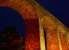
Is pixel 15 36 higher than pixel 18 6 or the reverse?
the reverse

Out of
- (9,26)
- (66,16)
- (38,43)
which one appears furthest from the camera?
(9,26)

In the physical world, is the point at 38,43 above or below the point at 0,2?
below

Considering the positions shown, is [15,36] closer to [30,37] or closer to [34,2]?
[30,37]

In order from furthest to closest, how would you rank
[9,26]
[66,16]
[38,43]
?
[9,26] < [66,16] < [38,43]

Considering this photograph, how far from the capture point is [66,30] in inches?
94.7

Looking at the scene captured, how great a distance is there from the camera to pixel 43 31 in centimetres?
244

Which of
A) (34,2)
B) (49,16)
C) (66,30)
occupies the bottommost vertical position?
(66,30)

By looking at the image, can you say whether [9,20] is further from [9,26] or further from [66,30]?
[66,30]

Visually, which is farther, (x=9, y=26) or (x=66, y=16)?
(x=9, y=26)

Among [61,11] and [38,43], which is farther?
[61,11]

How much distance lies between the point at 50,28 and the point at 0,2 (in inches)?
26.9

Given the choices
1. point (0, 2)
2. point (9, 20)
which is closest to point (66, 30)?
point (0, 2)

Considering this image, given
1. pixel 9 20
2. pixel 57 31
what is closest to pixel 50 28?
pixel 57 31

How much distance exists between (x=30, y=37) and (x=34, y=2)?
42 cm
